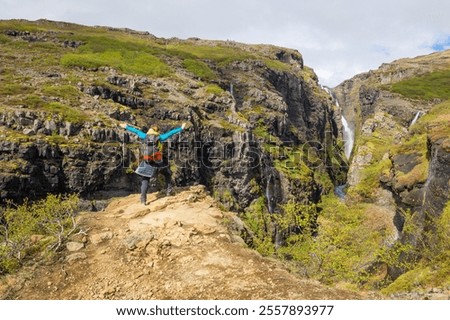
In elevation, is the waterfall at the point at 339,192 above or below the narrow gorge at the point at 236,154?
below

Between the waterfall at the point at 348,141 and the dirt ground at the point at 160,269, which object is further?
the waterfall at the point at 348,141

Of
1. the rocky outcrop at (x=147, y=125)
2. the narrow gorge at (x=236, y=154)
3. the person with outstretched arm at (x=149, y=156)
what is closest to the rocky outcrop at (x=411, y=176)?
the narrow gorge at (x=236, y=154)

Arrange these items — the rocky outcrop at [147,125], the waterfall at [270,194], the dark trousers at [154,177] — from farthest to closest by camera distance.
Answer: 1. the waterfall at [270,194]
2. the rocky outcrop at [147,125]
3. the dark trousers at [154,177]

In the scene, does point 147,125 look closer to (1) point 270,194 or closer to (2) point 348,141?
(1) point 270,194

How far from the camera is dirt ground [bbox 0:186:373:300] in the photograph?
34.7 ft

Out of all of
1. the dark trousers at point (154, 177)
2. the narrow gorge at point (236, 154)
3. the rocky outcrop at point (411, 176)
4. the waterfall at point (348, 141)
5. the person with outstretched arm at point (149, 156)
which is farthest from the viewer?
the waterfall at point (348, 141)

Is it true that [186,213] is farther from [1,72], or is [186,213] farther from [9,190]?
[1,72]

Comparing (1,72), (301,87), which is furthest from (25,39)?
(301,87)

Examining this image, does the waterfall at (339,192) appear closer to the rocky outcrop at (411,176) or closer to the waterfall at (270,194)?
the rocky outcrop at (411,176)

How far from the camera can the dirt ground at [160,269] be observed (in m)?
10.6

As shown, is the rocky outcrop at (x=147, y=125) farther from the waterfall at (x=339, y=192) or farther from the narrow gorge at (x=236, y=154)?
the waterfall at (x=339, y=192)

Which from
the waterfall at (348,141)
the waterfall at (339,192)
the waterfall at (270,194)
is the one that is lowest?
the waterfall at (339,192)

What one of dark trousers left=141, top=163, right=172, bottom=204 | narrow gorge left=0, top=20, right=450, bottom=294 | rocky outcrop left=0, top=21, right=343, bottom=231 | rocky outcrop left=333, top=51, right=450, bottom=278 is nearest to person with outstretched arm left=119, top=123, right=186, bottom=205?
dark trousers left=141, top=163, right=172, bottom=204

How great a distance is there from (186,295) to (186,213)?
6269mm
